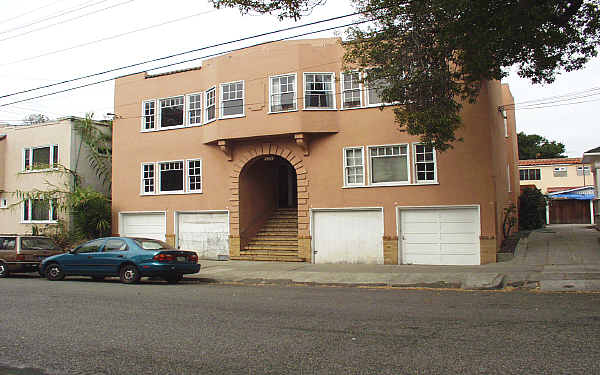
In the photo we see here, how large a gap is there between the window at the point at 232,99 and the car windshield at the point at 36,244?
303 inches

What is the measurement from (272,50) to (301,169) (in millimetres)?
4620

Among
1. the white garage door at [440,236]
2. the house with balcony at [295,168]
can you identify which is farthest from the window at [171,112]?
the white garage door at [440,236]

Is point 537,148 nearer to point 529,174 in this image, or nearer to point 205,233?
point 529,174

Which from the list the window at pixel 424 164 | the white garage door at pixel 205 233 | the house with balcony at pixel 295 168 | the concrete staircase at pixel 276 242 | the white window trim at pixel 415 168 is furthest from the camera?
the white garage door at pixel 205 233

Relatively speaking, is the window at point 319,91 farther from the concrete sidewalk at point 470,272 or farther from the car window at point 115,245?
the car window at point 115,245

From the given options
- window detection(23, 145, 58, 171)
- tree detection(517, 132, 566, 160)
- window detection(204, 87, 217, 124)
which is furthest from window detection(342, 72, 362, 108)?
tree detection(517, 132, 566, 160)

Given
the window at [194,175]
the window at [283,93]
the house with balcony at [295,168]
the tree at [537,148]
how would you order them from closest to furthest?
the house with balcony at [295,168] < the window at [283,93] < the window at [194,175] < the tree at [537,148]

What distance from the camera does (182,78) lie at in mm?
22172

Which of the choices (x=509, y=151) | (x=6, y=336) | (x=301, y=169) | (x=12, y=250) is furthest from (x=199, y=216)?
(x=509, y=151)

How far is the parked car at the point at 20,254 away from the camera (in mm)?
16531

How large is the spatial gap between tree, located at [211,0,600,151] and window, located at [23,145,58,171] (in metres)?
17.1

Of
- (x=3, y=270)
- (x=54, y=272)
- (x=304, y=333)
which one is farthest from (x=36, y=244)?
(x=304, y=333)

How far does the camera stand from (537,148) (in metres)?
64.1

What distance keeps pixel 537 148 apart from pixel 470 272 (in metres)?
56.0
